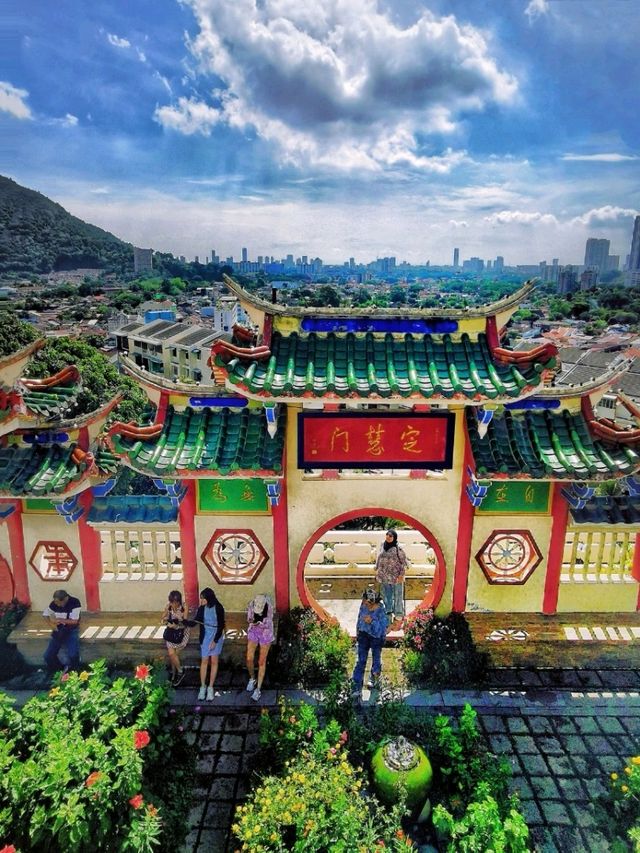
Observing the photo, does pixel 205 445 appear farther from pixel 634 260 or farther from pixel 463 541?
pixel 634 260

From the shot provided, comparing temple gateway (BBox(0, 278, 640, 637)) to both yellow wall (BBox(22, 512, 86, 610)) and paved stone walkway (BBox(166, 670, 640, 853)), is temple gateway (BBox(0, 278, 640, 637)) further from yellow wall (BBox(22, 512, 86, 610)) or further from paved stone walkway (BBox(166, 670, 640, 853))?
paved stone walkway (BBox(166, 670, 640, 853))

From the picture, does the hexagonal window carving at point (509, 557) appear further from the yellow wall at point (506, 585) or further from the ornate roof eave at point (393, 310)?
the ornate roof eave at point (393, 310)

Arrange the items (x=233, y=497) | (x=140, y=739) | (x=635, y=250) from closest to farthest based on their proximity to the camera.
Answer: (x=140, y=739), (x=233, y=497), (x=635, y=250)

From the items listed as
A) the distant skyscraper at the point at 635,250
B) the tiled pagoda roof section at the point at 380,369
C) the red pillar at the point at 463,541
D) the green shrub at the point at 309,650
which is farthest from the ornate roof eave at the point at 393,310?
the distant skyscraper at the point at 635,250

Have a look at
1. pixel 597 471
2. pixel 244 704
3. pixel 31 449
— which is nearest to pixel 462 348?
pixel 597 471

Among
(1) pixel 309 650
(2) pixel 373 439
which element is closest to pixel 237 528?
(1) pixel 309 650

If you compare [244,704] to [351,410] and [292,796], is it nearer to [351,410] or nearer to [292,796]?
[292,796]

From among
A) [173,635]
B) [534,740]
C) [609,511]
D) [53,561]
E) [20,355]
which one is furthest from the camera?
[53,561]

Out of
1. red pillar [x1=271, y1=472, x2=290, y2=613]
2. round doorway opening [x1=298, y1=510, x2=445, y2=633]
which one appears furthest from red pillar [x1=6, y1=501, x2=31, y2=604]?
round doorway opening [x1=298, y1=510, x2=445, y2=633]
